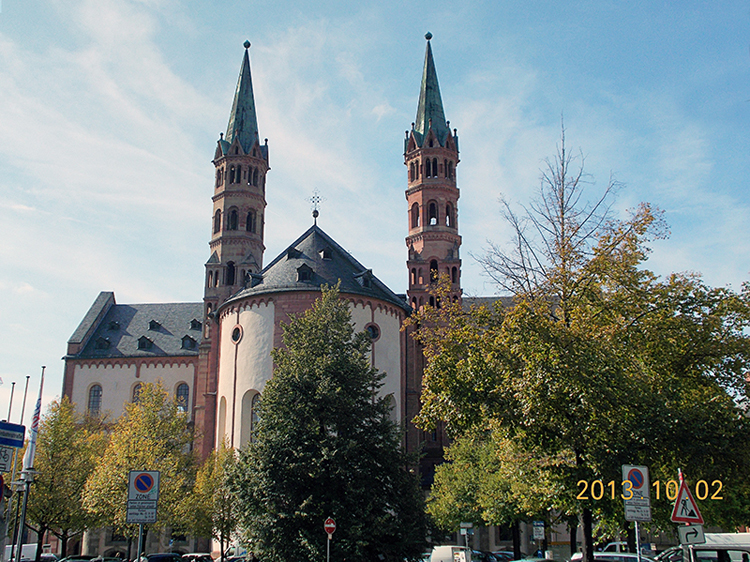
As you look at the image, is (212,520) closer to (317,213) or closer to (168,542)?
(168,542)

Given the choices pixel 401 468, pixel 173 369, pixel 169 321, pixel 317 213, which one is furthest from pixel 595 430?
pixel 169 321

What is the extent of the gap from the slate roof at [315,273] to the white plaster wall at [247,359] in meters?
1.26

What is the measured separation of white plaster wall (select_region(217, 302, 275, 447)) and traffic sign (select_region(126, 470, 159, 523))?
2499 cm

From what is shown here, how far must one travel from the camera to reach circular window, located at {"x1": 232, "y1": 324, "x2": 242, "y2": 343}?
4106cm

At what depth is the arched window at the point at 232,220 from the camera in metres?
54.3

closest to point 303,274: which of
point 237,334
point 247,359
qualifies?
point 237,334

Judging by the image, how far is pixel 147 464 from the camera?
3067cm

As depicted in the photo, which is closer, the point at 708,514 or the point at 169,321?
the point at 708,514

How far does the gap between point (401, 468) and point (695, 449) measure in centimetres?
1200

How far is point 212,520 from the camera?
33.9 m

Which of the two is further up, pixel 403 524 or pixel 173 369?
pixel 173 369

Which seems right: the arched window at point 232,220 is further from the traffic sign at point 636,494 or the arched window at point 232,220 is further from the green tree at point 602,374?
the traffic sign at point 636,494

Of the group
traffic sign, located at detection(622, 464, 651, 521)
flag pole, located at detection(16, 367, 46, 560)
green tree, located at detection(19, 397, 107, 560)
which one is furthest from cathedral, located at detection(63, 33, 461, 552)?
traffic sign, located at detection(622, 464, 651, 521)

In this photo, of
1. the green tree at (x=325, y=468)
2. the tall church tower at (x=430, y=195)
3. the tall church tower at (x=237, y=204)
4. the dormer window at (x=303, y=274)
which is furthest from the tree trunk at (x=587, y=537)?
the tall church tower at (x=237, y=204)
